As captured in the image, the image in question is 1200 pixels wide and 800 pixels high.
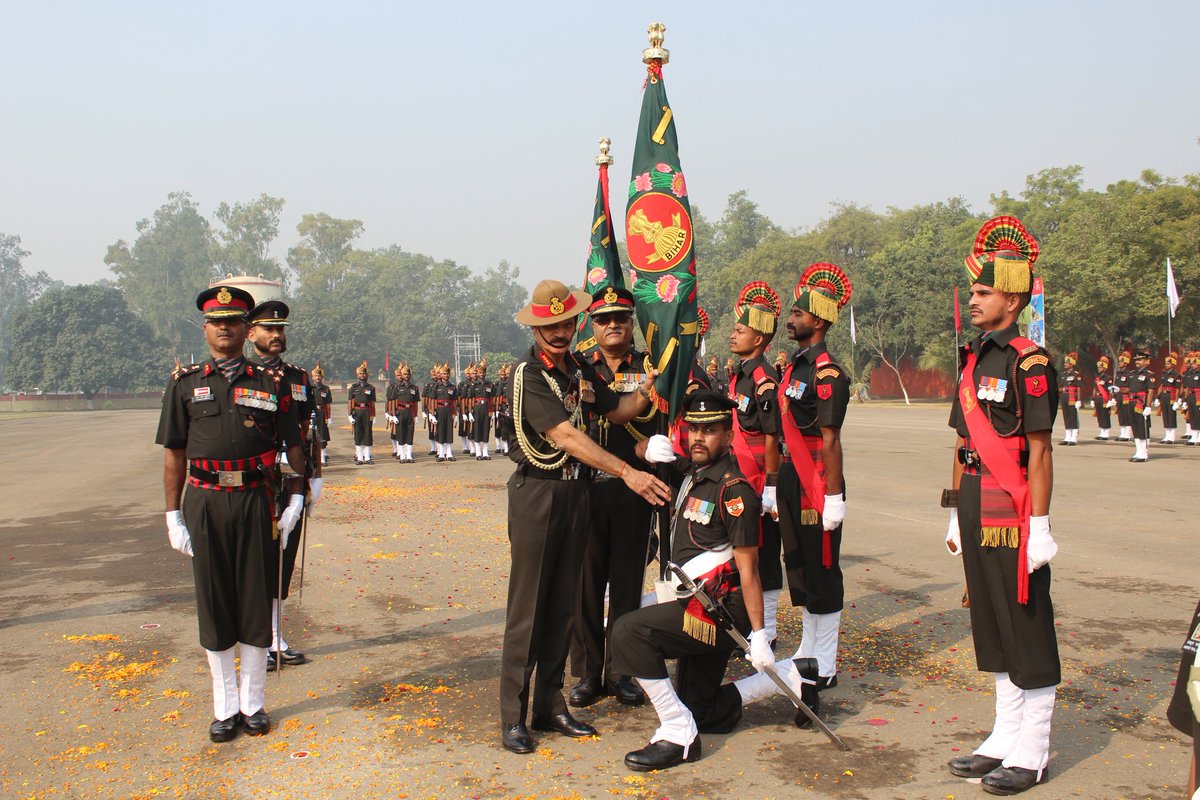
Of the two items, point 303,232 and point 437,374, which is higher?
point 303,232

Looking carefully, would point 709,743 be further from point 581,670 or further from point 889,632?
point 889,632

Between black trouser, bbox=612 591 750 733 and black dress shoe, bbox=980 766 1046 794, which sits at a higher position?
black trouser, bbox=612 591 750 733

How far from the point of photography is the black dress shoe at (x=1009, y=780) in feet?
13.8

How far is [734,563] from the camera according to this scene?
15.7ft

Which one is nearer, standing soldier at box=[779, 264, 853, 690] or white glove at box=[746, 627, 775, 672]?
white glove at box=[746, 627, 775, 672]

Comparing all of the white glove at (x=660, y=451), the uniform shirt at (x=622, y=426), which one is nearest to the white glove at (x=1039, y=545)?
the white glove at (x=660, y=451)

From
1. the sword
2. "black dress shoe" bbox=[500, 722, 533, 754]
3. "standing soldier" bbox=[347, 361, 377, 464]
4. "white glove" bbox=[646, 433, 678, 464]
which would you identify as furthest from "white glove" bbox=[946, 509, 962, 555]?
"standing soldier" bbox=[347, 361, 377, 464]

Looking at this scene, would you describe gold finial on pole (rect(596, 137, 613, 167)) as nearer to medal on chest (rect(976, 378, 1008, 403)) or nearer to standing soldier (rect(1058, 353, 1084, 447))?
medal on chest (rect(976, 378, 1008, 403))

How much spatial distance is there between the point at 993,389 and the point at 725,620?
1.65 m

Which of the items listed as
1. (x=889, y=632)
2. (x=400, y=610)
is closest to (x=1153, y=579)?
(x=889, y=632)

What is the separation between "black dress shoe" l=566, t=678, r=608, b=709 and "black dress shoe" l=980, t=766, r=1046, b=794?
7.10 ft

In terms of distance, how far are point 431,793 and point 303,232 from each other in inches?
5616

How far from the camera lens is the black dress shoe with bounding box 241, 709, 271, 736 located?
5051 mm

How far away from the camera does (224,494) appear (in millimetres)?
5168
